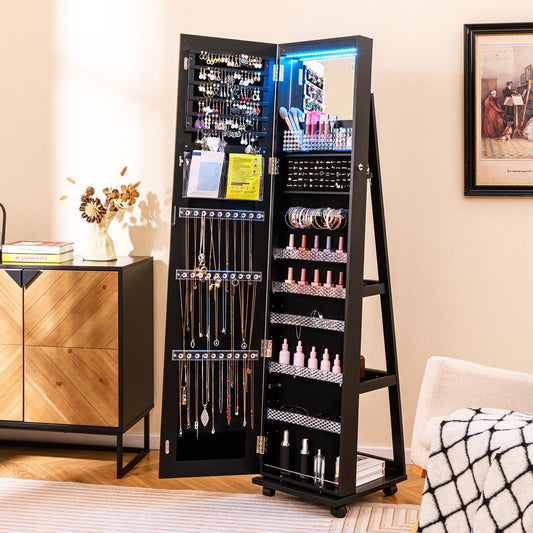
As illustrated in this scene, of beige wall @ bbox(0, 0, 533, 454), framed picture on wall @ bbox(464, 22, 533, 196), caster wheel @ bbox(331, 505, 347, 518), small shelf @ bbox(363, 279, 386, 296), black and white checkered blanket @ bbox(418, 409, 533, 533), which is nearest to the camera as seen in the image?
black and white checkered blanket @ bbox(418, 409, 533, 533)

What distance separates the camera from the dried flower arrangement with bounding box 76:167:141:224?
3770 mm

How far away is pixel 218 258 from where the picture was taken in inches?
142

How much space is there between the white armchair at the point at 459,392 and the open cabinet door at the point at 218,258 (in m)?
A: 0.92

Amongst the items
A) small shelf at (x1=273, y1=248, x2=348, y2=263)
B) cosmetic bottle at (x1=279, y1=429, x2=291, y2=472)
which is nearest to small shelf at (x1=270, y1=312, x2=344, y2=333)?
small shelf at (x1=273, y1=248, x2=348, y2=263)

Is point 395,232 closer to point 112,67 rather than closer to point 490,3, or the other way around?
point 490,3

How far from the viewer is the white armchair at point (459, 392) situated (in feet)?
9.23

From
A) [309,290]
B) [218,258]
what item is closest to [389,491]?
[309,290]

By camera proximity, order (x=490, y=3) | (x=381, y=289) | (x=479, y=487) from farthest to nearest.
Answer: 1. (x=490, y=3)
2. (x=381, y=289)
3. (x=479, y=487)

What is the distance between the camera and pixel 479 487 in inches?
83.0

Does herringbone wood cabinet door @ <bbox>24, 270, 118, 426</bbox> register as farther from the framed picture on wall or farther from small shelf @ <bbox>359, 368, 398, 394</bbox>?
the framed picture on wall

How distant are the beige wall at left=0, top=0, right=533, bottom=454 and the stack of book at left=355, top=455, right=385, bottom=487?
0.50 meters

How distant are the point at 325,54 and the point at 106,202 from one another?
1.35 metres

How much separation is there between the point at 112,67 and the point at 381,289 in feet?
6.20

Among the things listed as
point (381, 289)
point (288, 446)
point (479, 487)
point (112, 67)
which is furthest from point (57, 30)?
point (479, 487)
